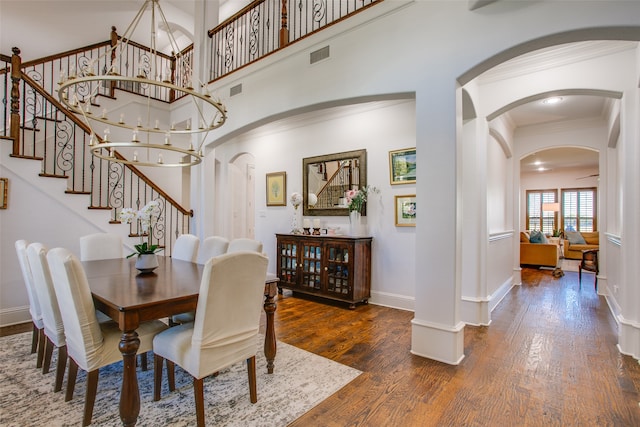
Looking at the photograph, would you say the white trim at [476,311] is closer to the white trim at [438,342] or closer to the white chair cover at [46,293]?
the white trim at [438,342]

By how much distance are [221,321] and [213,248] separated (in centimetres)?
140

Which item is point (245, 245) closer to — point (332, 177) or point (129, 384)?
point (129, 384)

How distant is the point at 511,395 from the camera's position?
2195mm

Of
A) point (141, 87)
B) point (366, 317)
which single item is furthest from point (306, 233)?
point (141, 87)

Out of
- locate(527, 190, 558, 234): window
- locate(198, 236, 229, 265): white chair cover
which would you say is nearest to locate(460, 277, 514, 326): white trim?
locate(198, 236, 229, 265): white chair cover

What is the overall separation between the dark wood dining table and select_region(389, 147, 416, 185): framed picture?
2.62 m

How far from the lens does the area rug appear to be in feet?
6.22

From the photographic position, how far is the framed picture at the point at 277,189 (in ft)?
18.8

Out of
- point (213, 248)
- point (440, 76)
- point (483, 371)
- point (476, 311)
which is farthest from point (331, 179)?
point (483, 371)

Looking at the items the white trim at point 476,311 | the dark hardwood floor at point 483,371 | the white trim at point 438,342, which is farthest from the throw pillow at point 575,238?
the white trim at point 438,342

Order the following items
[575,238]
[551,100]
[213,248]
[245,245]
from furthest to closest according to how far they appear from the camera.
→ [575,238], [551,100], [213,248], [245,245]

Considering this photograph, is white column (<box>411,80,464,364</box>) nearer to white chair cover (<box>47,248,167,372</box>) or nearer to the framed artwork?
white chair cover (<box>47,248,167,372</box>)

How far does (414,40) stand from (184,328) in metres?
3.03

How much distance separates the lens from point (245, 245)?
2859mm
